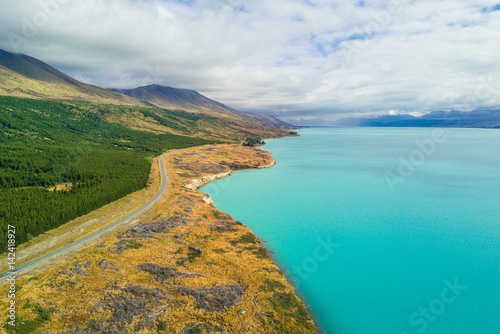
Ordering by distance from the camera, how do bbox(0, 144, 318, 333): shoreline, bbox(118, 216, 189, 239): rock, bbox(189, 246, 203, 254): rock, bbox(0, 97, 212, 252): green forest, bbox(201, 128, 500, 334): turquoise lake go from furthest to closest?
bbox(118, 216, 189, 239): rock
bbox(0, 97, 212, 252): green forest
bbox(189, 246, 203, 254): rock
bbox(201, 128, 500, 334): turquoise lake
bbox(0, 144, 318, 333): shoreline

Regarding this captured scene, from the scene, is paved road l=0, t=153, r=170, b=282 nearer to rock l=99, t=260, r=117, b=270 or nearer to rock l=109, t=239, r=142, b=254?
rock l=109, t=239, r=142, b=254

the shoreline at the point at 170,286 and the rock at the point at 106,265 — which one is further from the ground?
the rock at the point at 106,265

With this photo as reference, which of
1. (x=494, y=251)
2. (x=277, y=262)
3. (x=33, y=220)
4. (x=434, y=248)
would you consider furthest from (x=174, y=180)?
(x=494, y=251)

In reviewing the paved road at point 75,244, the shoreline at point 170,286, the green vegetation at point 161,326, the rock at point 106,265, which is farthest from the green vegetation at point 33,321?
the green vegetation at point 161,326

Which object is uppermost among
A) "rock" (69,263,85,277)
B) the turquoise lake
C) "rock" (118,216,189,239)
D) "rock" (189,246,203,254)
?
"rock" (69,263,85,277)

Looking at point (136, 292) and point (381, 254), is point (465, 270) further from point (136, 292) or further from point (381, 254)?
point (136, 292)

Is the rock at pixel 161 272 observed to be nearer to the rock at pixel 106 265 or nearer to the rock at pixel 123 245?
the rock at pixel 106 265

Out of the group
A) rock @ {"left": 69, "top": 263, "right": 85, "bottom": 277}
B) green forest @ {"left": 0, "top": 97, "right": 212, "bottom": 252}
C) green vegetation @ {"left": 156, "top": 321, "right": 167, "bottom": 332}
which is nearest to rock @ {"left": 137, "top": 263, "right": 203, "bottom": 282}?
rock @ {"left": 69, "top": 263, "right": 85, "bottom": 277}
